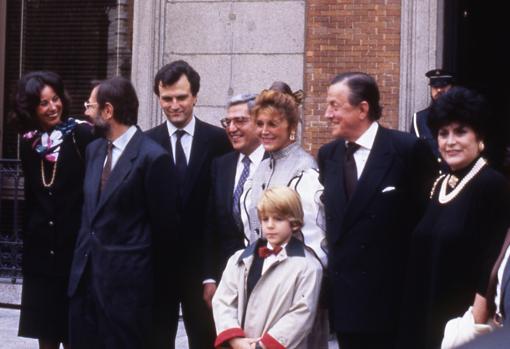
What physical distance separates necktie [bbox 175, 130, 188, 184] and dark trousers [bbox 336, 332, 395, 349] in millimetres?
1588

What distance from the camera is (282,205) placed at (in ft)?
18.2

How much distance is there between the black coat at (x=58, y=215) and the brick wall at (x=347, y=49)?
4.97 meters

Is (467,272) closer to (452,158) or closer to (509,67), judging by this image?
(452,158)

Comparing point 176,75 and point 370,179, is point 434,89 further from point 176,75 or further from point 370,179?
point 370,179

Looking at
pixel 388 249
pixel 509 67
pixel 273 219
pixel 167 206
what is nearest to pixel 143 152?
pixel 167 206

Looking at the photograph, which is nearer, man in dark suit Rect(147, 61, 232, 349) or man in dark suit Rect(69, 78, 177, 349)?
man in dark suit Rect(69, 78, 177, 349)

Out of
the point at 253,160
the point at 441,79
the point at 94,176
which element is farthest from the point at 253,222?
the point at 441,79

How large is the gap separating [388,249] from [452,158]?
0.68 metres

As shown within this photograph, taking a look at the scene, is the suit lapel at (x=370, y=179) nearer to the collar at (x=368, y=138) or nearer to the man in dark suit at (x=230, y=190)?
the collar at (x=368, y=138)

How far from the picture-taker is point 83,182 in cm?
671

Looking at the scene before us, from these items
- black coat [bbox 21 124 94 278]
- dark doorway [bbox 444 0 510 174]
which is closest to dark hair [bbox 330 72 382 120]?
black coat [bbox 21 124 94 278]

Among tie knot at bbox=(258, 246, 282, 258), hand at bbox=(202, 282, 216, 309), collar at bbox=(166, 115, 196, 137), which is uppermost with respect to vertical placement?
collar at bbox=(166, 115, 196, 137)

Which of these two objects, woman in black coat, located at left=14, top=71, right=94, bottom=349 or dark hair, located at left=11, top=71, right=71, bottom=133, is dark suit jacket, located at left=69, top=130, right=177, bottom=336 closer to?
woman in black coat, located at left=14, top=71, right=94, bottom=349

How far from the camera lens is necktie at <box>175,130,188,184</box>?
665 centimetres
